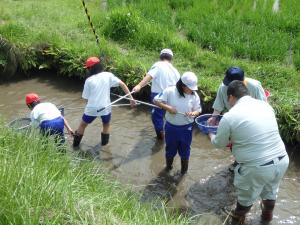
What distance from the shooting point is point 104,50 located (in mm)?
10188

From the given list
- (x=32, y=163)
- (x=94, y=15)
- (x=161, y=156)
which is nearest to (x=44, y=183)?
(x=32, y=163)

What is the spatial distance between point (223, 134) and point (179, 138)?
4.64ft

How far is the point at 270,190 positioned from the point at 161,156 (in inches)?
94.5

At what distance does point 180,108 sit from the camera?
21.6ft

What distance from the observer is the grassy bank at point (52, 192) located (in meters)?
3.91

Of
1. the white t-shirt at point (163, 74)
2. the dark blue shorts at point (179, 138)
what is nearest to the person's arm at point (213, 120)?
the dark blue shorts at point (179, 138)

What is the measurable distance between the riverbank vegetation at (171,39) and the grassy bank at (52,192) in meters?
3.89

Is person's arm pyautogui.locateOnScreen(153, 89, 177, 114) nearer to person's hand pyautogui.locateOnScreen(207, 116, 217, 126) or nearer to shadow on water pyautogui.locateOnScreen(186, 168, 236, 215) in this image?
person's hand pyautogui.locateOnScreen(207, 116, 217, 126)

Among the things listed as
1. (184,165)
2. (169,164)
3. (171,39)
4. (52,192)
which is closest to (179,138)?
(184,165)

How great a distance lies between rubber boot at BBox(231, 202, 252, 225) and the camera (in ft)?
19.3

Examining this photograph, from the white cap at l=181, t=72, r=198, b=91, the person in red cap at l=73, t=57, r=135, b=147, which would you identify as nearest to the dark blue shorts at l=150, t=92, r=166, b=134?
the person in red cap at l=73, t=57, r=135, b=147

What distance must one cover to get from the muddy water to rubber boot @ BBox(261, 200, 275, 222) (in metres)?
0.14

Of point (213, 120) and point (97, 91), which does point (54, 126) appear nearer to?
point (97, 91)

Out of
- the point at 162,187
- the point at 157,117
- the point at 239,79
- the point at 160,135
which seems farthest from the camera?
the point at 160,135
